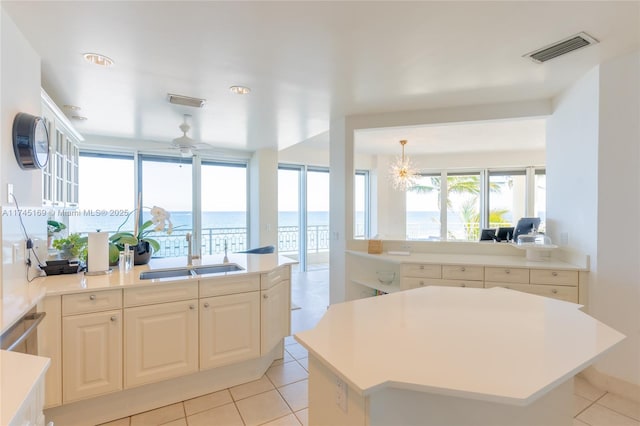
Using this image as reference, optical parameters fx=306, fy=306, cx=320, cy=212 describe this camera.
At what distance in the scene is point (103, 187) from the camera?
5.13 metres

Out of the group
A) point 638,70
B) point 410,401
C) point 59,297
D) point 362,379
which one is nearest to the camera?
point 362,379

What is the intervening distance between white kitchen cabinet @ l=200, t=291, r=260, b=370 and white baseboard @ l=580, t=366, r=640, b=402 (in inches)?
106

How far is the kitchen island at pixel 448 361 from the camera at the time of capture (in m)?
0.93

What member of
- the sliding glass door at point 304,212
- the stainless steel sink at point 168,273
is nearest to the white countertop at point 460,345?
the stainless steel sink at point 168,273

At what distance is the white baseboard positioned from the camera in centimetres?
224

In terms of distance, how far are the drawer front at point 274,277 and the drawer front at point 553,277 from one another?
227 cm

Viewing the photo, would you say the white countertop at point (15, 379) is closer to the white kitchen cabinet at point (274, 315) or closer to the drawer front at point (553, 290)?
the white kitchen cabinet at point (274, 315)

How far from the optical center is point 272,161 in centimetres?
603

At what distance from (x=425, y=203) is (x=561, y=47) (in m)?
5.73

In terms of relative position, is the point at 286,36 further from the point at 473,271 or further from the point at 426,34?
the point at 473,271

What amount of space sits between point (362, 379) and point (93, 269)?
7.40ft

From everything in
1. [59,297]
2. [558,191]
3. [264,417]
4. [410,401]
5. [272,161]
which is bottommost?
[264,417]

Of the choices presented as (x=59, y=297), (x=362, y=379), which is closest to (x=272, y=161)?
(x=59, y=297)

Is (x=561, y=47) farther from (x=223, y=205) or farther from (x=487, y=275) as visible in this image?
(x=223, y=205)
